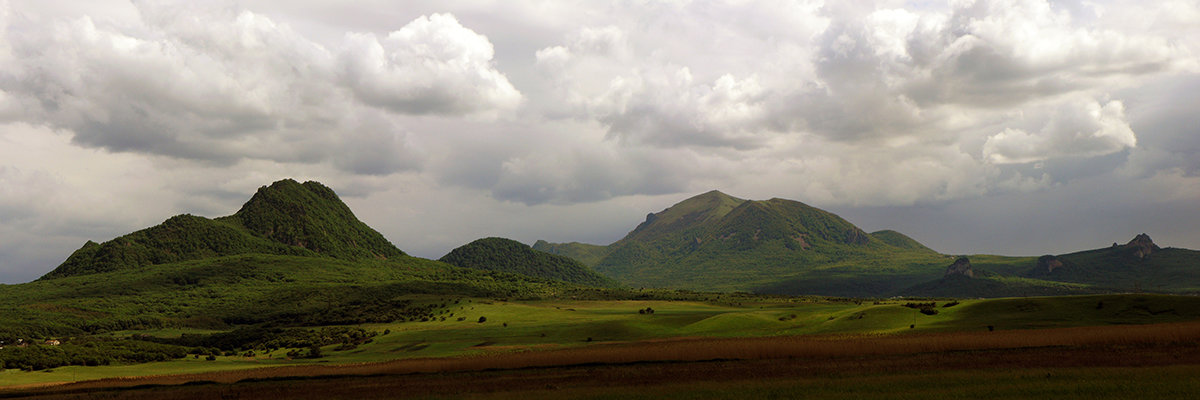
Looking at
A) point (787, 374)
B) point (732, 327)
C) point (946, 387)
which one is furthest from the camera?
point (732, 327)

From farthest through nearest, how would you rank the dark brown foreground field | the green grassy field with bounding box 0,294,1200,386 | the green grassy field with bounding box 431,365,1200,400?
the green grassy field with bounding box 0,294,1200,386 < the dark brown foreground field < the green grassy field with bounding box 431,365,1200,400

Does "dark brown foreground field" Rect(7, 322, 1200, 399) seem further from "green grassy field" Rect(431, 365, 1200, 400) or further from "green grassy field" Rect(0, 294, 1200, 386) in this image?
"green grassy field" Rect(0, 294, 1200, 386)

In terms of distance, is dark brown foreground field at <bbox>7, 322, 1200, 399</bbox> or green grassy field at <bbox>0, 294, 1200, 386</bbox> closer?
dark brown foreground field at <bbox>7, 322, 1200, 399</bbox>

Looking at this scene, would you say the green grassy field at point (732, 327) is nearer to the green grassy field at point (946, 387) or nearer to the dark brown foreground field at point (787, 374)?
the dark brown foreground field at point (787, 374)

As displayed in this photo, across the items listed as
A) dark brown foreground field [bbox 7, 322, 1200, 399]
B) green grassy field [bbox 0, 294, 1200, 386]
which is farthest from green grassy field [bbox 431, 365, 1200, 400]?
green grassy field [bbox 0, 294, 1200, 386]

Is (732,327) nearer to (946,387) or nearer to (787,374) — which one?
(787,374)

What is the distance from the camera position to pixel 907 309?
4734 inches

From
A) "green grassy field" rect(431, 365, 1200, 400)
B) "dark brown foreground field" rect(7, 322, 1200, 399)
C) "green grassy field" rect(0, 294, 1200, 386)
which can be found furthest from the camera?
Answer: "green grassy field" rect(0, 294, 1200, 386)

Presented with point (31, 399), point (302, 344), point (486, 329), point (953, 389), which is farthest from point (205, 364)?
point (953, 389)

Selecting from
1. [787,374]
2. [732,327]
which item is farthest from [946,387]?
[732,327]

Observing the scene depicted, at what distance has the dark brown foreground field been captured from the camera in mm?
50000

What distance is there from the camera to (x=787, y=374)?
62312 mm

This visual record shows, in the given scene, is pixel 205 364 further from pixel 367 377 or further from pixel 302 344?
pixel 367 377

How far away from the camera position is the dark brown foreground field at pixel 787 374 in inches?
1969
